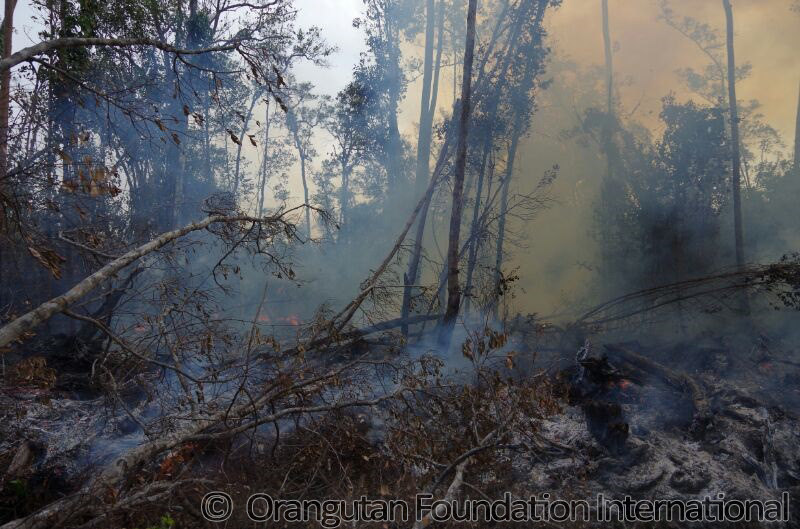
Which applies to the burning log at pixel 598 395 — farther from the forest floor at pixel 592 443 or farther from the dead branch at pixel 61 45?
the dead branch at pixel 61 45

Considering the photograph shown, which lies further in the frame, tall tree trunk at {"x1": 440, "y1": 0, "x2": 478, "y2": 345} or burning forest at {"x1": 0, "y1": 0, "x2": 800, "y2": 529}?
tall tree trunk at {"x1": 440, "y1": 0, "x2": 478, "y2": 345}

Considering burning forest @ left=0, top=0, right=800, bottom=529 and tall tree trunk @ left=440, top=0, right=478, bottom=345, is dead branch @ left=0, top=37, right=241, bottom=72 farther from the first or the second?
tall tree trunk @ left=440, top=0, right=478, bottom=345

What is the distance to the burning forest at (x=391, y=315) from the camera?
5.39 m

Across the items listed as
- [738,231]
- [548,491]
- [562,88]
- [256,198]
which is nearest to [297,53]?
[256,198]

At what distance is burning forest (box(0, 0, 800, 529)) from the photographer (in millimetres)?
5395

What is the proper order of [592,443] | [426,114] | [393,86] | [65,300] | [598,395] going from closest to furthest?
[65,300] → [592,443] → [598,395] → [393,86] → [426,114]

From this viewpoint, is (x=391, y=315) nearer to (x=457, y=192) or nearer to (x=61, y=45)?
(x=457, y=192)

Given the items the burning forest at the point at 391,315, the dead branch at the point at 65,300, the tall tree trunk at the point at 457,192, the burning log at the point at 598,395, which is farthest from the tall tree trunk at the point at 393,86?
the dead branch at the point at 65,300

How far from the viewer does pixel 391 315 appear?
12.4m

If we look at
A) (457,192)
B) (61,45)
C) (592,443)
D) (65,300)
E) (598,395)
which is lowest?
(592,443)

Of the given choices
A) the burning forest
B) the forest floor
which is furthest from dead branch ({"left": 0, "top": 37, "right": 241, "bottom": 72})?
the forest floor

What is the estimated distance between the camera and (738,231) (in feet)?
51.1

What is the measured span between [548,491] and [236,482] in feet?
12.4

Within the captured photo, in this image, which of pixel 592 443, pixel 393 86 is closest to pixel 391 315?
pixel 592 443
